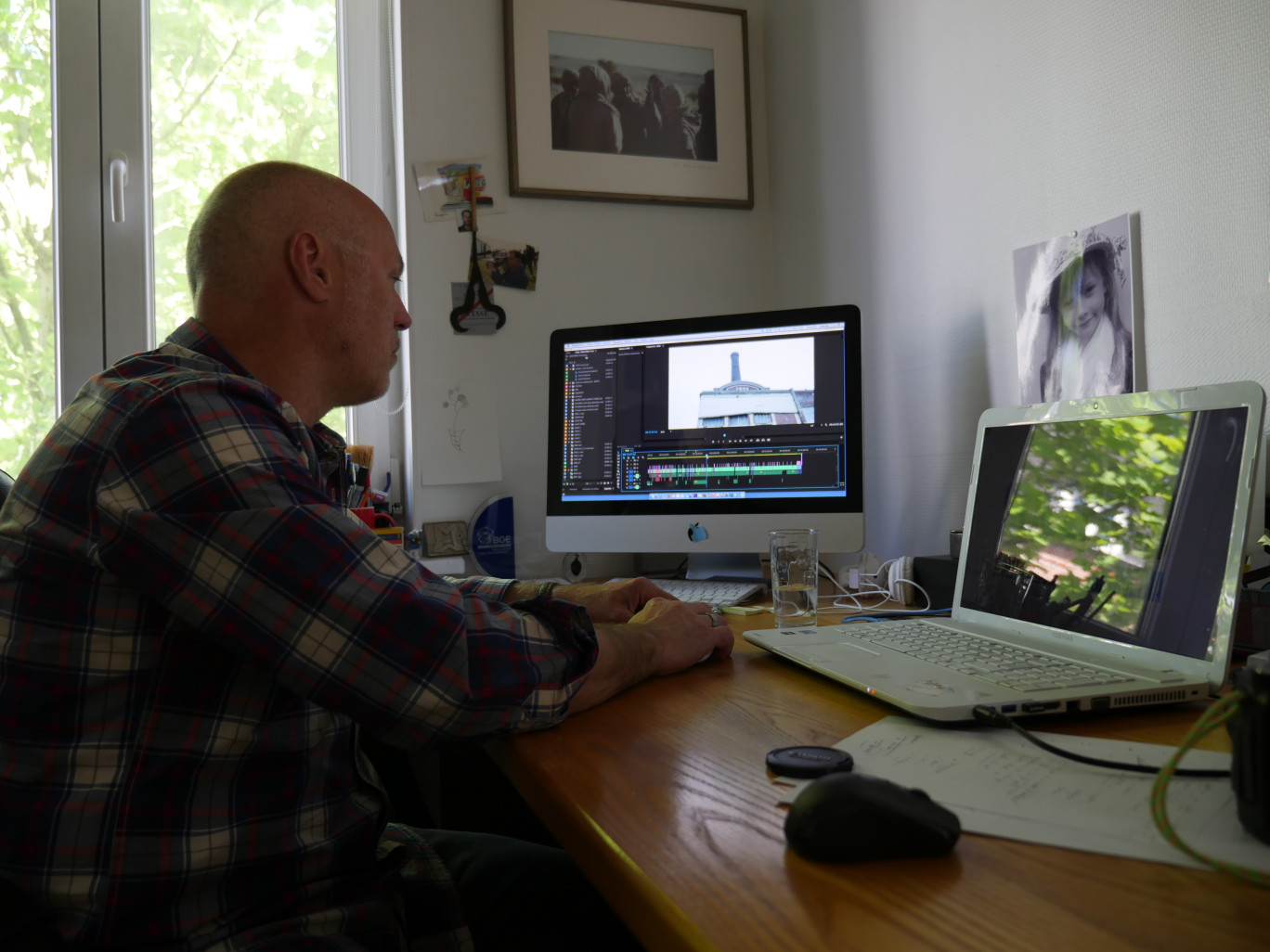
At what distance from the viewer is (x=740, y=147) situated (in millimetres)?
2143

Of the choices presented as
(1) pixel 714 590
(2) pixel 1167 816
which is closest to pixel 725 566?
(1) pixel 714 590

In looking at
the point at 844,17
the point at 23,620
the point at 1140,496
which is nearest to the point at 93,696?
the point at 23,620

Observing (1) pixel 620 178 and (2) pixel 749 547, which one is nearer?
(2) pixel 749 547

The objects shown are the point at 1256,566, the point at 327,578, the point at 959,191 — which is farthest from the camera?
the point at 959,191

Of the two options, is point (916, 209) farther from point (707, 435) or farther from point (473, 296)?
point (473, 296)

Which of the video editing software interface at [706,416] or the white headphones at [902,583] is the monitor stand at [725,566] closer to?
the video editing software interface at [706,416]

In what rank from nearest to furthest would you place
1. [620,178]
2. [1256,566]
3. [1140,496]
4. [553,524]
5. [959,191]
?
[1140,496] → [1256,566] → [959,191] → [553,524] → [620,178]

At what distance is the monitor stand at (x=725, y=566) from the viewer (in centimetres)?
170

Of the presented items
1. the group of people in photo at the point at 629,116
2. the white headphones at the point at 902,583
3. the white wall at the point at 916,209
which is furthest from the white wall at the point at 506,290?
the white headphones at the point at 902,583

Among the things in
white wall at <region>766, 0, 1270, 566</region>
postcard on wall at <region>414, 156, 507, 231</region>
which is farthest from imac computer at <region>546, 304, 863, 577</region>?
postcard on wall at <region>414, 156, 507, 231</region>

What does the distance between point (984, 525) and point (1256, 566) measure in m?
0.29

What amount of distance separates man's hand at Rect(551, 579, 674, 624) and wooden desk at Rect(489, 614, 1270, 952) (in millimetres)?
416

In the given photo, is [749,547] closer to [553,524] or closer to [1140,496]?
[553,524]

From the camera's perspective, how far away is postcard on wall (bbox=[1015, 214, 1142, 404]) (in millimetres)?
1177
